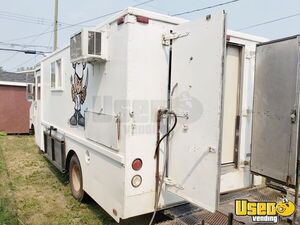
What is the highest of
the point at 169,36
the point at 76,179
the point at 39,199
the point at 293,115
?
the point at 169,36

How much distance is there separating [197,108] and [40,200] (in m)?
3.85

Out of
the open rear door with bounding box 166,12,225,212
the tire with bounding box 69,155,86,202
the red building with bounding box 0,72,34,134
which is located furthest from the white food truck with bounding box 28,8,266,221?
the red building with bounding box 0,72,34,134

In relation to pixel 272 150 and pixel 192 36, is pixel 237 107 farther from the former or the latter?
pixel 192 36

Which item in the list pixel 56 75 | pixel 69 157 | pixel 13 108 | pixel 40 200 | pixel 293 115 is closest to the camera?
pixel 293 115

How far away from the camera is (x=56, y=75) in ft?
20.2

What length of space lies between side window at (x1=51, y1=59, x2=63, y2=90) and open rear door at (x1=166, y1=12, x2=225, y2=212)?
3398 millimetres

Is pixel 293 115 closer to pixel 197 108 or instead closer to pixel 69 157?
pixel 197 108

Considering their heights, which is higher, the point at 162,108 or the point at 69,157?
the point at 162,108

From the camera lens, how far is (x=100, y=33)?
11.7ft

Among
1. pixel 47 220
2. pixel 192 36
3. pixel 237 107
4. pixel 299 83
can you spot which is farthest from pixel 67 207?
pixel 299 83

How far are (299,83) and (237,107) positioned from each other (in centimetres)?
95

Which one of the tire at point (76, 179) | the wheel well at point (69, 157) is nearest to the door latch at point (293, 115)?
the tire at point (76, 179)

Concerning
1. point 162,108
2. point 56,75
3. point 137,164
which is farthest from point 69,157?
point 162,108

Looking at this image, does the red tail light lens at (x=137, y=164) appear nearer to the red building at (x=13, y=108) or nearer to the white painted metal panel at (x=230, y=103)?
the white painted metal panel at (x=230, y=103)
